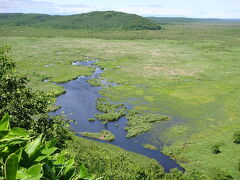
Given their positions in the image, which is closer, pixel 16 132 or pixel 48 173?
pixel 48 173

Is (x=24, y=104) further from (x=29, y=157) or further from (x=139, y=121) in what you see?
(x=139, y=121)

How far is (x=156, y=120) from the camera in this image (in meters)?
41.5

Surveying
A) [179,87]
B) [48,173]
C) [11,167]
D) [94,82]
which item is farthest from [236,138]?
[11,167]

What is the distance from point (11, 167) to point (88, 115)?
41766 millimetres

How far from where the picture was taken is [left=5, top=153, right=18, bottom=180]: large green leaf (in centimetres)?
173

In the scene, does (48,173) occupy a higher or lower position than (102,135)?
higher

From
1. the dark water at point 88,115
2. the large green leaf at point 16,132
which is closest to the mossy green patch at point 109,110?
the dark water at point 88,115

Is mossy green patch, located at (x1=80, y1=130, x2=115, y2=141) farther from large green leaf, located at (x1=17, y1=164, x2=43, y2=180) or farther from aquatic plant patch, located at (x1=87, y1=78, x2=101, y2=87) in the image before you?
large green leaf, located at (x1=17, y1=164, x2=43, y2=180)

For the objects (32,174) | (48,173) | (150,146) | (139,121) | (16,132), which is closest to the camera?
(32,174)

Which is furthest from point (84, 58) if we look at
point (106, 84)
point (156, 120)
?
point (156, 120)

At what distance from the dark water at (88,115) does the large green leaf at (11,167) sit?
24768 millimetres

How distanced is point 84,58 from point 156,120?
55.9 metres

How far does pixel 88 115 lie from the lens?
43.1 meters

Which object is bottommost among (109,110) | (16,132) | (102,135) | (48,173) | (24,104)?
(102,135)
